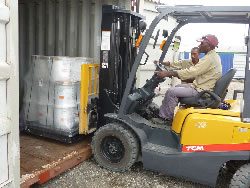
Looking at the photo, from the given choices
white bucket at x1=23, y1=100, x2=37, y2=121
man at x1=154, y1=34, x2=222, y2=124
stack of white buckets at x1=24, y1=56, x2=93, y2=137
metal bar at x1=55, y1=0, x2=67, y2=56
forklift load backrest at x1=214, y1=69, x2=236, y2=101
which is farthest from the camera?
metal bar at x1=55, y1=0, x2=67, y2=56

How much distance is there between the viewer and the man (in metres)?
4.05

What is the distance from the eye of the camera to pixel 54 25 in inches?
226

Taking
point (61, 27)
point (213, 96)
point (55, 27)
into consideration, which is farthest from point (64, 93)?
A: point (213, 96)

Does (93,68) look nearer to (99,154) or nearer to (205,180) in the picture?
(99,154)

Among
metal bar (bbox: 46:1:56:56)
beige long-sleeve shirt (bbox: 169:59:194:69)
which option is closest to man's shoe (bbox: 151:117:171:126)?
beige long-sleeve shirt (bbox: 169:59:194:69)

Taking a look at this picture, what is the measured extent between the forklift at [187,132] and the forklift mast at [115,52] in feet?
0.78

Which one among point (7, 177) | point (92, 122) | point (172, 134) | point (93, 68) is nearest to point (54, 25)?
point (93, 68)

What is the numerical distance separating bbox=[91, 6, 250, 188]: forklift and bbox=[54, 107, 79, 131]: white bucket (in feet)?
1.63

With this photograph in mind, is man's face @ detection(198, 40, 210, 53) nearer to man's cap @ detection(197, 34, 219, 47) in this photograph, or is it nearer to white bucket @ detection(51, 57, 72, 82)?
man's cap @ detection(197, 34, 219, 47)

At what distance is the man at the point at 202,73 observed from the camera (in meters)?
4.05

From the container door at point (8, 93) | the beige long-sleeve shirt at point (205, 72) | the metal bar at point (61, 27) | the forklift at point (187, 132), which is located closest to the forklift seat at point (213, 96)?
the forklift at point (187, 132)

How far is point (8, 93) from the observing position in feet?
8.68

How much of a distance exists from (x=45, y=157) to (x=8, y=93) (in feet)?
5.87

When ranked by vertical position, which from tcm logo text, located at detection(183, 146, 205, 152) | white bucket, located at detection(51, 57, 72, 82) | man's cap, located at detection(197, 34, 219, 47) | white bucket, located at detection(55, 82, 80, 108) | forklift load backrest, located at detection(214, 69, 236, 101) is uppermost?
man's cap, located at detection(197, 34, 219, 47)
